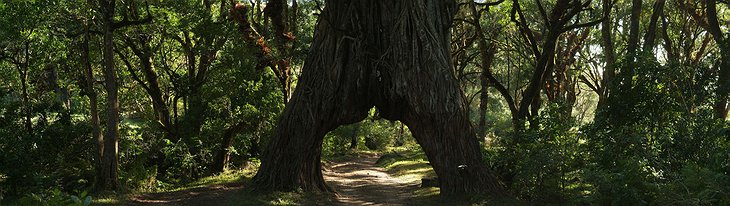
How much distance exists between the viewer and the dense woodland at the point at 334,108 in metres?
11.2

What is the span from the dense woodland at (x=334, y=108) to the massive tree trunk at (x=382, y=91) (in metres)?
0.03

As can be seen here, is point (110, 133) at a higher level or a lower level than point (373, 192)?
higher

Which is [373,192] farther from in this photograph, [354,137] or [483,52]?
[354,137]

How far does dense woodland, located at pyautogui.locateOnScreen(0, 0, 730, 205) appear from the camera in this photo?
1118cm

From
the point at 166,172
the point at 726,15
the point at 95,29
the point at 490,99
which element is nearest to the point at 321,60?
the point at 95,29

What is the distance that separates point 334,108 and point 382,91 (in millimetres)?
1241

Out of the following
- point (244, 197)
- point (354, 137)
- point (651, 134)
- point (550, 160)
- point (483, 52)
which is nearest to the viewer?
point (651, 134)

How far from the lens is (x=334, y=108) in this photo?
1419 centimetres

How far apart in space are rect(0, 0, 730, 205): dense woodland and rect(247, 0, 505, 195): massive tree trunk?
0.11 feet

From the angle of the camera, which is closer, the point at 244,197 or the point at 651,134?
the point at 651,134

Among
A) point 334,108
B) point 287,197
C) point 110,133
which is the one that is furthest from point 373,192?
point 110,133

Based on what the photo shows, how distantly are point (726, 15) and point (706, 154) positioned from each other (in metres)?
19.3

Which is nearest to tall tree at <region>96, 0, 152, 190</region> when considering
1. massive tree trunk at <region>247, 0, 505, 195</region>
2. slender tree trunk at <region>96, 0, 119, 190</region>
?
slender tree trunk at <region>96, 0, 119, 190</region>

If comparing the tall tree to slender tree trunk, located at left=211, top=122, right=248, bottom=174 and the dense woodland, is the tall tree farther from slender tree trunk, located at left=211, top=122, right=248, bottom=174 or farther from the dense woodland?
slender tree trunk, located at left=211, top=122, right=248, bottom=174
